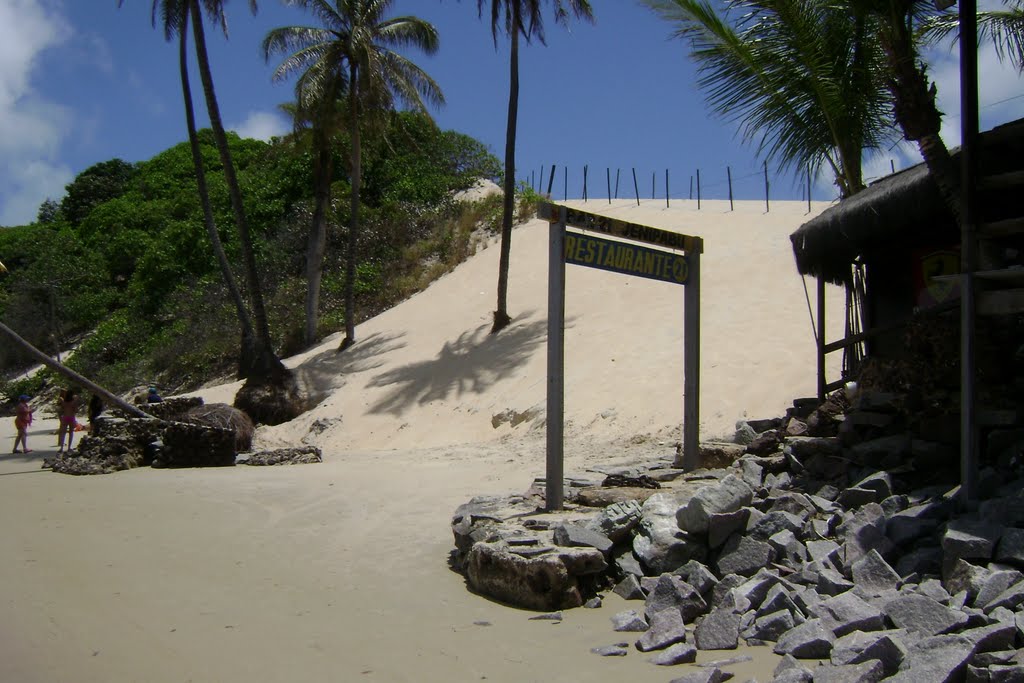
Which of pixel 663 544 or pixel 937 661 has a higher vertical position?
pixel 663 544

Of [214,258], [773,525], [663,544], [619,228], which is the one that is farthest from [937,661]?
[214,258]

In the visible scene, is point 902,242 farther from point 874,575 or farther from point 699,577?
point 699,577

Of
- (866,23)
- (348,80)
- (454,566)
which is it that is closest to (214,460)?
(454,566)

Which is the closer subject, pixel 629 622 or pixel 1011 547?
pixel 1011 547

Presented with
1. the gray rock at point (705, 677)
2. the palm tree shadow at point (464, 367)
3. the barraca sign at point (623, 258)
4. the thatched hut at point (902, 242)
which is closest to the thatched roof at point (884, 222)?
the thatched hut at point (902, 242)

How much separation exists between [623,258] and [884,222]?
2428 millimetres

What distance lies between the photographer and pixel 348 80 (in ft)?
76.2

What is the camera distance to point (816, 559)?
19.4 ft

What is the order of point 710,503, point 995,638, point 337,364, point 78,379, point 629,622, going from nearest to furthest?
point 995,638, point 629,622, point 710,503, point 78,379, point 337,364

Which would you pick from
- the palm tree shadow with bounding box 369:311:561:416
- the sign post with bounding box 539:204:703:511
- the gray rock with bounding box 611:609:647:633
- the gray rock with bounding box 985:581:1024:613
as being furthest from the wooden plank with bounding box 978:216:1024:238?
the palm tree shadow with bounding box 369:311:561:416

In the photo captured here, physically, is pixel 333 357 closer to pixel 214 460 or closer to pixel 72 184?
pixel 214 460

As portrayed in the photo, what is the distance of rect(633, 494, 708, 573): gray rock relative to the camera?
6418mm

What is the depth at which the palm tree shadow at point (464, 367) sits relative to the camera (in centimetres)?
1877

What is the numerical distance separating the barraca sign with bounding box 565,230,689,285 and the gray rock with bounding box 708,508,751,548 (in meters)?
2.68
